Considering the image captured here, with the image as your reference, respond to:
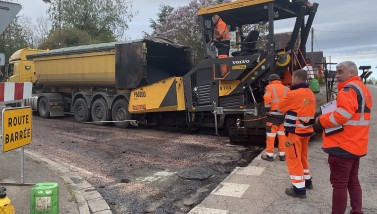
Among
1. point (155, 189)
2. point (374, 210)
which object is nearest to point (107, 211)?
point (155, 189)

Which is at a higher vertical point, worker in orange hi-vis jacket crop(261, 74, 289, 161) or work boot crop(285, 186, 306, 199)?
worker in orange hi-vis jacket crop(261, 74, 289, 161)

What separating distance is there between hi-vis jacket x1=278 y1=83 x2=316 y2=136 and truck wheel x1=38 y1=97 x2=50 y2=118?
37.9 feet

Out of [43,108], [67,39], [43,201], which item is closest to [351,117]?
[43,201]

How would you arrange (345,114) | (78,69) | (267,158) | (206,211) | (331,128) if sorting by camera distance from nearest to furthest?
(345,114)
(331,128)
(206,211)
(267,158)
(78,69)

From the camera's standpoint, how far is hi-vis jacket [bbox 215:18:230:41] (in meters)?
9.19

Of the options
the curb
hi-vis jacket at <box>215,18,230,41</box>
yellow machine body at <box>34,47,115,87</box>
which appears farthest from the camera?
yellow machine body at <box>34,47,115,87</box>

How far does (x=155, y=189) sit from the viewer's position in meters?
5.54

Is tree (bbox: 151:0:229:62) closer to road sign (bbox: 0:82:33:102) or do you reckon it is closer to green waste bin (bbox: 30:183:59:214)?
road sign (bbox: 0:82:33:102)

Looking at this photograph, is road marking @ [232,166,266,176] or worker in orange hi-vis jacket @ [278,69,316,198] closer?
worker in orange hi-vis jacket @ [278,69,316,198]

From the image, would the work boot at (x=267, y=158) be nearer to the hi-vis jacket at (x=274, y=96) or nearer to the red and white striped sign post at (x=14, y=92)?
the hi-vis jacket at (x=274, y=96)

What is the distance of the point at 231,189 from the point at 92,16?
32.7 m

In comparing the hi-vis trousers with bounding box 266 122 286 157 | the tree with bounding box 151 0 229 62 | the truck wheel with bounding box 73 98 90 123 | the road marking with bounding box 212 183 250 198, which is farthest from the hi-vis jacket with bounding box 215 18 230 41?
the tree with bounding box 151 0 229 62

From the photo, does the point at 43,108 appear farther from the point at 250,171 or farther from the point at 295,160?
the point at 295,160

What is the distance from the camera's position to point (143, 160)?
291 inches
